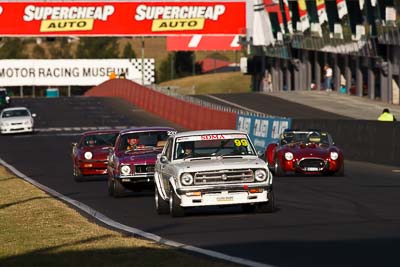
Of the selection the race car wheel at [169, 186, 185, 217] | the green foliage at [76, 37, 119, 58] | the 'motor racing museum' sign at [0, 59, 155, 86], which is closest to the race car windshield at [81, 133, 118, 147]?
the race car wheel at [169, 186, 185, 217]

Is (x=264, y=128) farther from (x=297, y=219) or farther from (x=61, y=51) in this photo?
(x=61, y=51)

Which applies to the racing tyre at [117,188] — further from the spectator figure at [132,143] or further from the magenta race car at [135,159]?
the spectator figure at [132,143]

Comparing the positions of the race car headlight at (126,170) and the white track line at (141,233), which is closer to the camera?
the white track line at (141,233)

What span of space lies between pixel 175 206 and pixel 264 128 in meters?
23.3

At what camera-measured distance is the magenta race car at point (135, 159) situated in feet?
76.3

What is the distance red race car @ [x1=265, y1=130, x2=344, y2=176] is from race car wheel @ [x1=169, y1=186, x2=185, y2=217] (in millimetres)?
10212

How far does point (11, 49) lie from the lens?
17350 centimetres

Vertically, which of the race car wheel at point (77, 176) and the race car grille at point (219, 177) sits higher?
the race car grille at point (219, 177)

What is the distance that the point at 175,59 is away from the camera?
168 m

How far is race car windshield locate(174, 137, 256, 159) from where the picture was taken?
19.3 meters

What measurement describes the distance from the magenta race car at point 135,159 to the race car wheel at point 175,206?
14.6 ft

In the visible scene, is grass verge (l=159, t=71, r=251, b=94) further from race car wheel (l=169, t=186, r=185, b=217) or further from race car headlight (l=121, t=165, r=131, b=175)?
race car wheel (l=169, t=186, r=185, b=217)

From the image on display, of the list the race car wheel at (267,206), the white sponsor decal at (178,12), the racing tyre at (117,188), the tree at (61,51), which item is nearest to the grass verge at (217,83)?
the white sponsor decal at (178,12)

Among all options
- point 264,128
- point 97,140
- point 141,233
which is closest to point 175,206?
point 141,233
